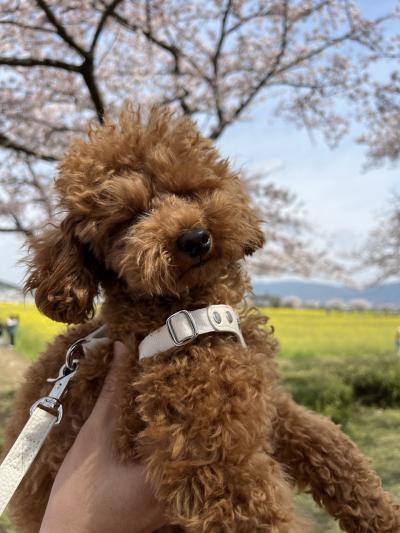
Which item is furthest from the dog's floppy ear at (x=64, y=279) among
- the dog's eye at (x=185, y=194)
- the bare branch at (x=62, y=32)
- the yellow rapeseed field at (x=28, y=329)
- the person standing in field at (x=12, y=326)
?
the person standing in field at (x=12, y=326)

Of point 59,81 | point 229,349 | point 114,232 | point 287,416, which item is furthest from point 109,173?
point 59,81

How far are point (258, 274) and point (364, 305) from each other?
259 cm

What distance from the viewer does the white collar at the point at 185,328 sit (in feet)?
5.25

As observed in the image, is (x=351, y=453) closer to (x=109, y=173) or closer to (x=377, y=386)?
(x=109, y=173)

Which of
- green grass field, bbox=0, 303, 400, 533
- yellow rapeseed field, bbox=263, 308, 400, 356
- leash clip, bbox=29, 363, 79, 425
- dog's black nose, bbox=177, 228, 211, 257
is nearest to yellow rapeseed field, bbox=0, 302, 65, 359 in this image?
green grass field, bbox=0, 303, 400, 533

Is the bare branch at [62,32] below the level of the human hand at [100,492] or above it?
above

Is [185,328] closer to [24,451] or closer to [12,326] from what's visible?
[24,451]

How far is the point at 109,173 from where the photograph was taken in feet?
5.82

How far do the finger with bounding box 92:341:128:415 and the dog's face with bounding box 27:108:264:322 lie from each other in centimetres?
22

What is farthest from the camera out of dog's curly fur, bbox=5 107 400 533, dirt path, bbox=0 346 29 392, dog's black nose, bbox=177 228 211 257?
dirt path, bbox=0 346 29 392

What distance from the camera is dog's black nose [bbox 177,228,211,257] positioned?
1583mm

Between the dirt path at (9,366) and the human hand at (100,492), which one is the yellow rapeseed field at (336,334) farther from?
the human hand at (100,492)

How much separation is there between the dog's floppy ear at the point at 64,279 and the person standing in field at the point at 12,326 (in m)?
9.28

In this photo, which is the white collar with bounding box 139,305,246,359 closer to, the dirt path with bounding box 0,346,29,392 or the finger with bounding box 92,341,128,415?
the finger with bounding box 92,341,128,415
